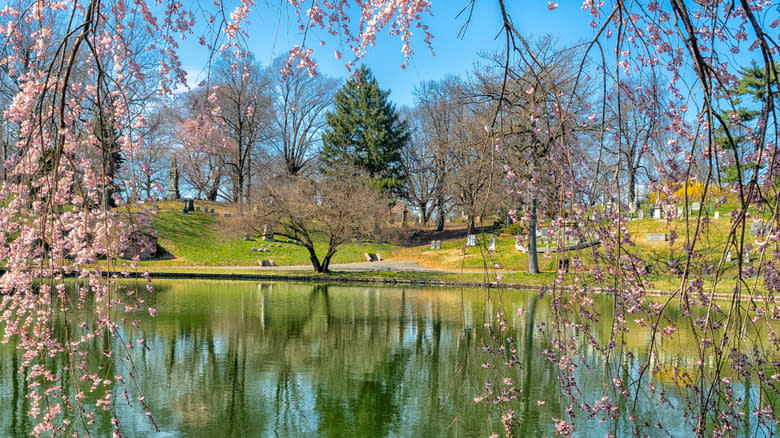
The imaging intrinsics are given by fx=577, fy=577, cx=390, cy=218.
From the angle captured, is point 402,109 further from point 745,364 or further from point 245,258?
point 745,364

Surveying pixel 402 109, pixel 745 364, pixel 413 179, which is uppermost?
pixel 402 109

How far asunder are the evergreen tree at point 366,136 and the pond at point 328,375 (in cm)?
1906

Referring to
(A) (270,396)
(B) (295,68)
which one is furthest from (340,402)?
(B) (295,68)

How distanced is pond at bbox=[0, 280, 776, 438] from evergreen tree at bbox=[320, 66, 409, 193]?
19.1m

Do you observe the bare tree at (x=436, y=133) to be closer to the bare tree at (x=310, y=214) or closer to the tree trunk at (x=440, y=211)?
the tree trunk at (x=440, y=211)

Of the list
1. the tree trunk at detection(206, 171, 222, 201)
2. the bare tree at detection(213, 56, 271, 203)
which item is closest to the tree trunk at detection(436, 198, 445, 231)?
the bare tree at detection(213, 56, 271, 203)

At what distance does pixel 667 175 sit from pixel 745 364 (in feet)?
3.64

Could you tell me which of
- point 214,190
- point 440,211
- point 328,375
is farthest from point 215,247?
point 328,375

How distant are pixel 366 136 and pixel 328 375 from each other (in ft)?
82.1

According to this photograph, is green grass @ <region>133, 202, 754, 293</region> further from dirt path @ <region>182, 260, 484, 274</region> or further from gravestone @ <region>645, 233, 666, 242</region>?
dirt path @ <region>182, 260, 484, 274</region>

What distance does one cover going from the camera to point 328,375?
7438 mm

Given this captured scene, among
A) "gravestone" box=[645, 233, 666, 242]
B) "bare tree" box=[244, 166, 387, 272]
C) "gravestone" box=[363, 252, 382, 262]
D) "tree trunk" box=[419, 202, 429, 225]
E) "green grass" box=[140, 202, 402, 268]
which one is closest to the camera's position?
"bare tree" box=[244, 166, 387, 272]

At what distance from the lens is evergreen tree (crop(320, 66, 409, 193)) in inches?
1239

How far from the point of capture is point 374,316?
12.1 meters
